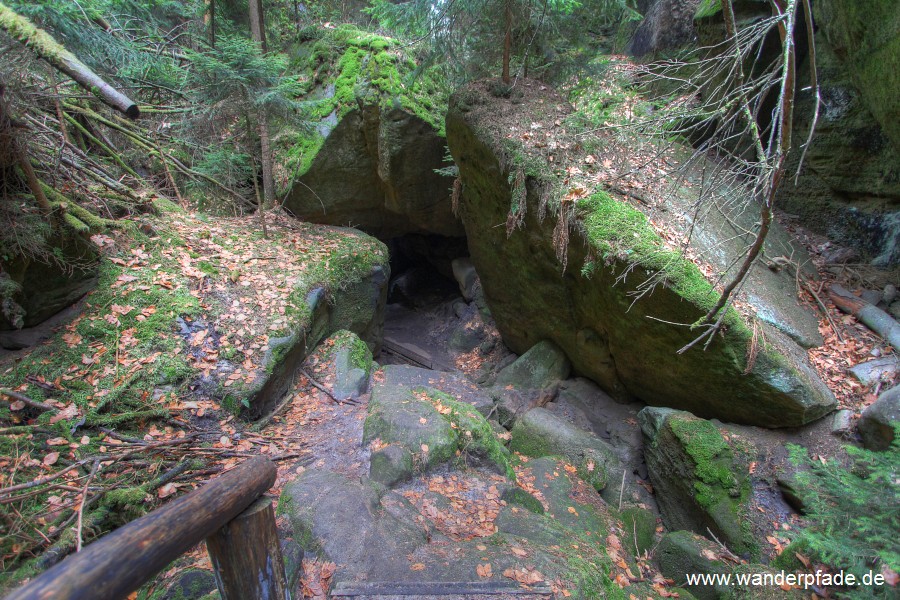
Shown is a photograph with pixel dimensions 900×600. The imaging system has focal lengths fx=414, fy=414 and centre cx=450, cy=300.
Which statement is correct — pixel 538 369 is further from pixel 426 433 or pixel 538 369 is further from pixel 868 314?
pixel 868 314

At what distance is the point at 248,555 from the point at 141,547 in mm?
843

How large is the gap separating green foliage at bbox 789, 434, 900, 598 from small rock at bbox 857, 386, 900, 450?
135 cm

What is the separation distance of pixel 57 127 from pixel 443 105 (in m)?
7.24

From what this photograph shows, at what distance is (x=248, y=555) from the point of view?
212cm

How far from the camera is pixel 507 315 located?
9.12 metres

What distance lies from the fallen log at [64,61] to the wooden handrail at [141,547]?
2.50 m

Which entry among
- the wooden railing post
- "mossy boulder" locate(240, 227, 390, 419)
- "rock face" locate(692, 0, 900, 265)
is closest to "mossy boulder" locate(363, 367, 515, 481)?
"mossy boulder" locate(240, 227, 390, 419)

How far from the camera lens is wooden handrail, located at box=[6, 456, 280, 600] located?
1174 mm

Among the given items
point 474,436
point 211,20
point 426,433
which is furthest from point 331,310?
point 211,20

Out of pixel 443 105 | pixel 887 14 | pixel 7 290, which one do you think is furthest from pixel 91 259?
pixel 887 14

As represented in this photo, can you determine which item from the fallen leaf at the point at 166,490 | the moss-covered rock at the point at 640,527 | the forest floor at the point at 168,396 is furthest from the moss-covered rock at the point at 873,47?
the fallen leaf at the point at 166,490

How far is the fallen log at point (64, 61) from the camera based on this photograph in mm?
2750

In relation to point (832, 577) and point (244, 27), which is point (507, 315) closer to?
point (832, 577)

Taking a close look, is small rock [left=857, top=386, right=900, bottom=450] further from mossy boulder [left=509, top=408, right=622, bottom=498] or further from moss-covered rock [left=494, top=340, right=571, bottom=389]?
moss-covered rock [left=494, top=340, right=571, bottom=389]
